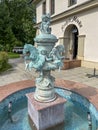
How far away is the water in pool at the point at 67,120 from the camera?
4742mm

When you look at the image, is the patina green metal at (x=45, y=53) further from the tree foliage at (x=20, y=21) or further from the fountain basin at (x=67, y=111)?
the tree foliage at (x=20, y=21)

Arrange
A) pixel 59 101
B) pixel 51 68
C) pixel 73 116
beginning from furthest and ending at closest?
1. pixel 73 116
2. pixel 59 101
3. pixel 51 68

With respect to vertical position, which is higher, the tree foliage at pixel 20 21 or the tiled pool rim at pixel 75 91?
the tree foliage at pixel 20 21

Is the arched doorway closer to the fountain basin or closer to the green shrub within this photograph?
the green shrub

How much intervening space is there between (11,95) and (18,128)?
6.14 ft

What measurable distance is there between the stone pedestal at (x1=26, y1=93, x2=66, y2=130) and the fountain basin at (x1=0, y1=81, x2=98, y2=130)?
25 cm

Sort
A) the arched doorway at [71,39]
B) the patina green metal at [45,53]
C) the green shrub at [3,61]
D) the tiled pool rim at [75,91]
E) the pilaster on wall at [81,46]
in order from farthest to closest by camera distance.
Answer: the arched doorway at [71,39] → the pilaster on wall at [81,46] → the green shrub at [3,61] → the tiled pool rim at [75,91] → the patina green metal at [45,53]

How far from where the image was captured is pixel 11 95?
6.33 metres

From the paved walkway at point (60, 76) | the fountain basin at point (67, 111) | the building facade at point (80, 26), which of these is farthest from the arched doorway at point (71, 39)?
the fountain basin at point (67, 111)

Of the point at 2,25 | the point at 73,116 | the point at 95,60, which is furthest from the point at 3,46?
the point at 73,116

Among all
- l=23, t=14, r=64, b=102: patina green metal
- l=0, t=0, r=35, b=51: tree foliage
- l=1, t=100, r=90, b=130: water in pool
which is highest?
l=0, t=0, r=35, b=51: tree foliage

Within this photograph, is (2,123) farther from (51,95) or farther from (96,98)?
(96,98)

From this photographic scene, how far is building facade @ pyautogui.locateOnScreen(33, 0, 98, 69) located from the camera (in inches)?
502

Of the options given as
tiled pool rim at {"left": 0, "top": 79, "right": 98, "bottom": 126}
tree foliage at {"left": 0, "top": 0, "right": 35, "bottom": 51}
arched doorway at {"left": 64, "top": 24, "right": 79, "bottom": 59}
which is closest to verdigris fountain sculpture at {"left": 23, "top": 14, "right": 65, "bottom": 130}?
tiled pool rim at {"left": 0, "top": 79, "right": 98, "bottom": 126}
